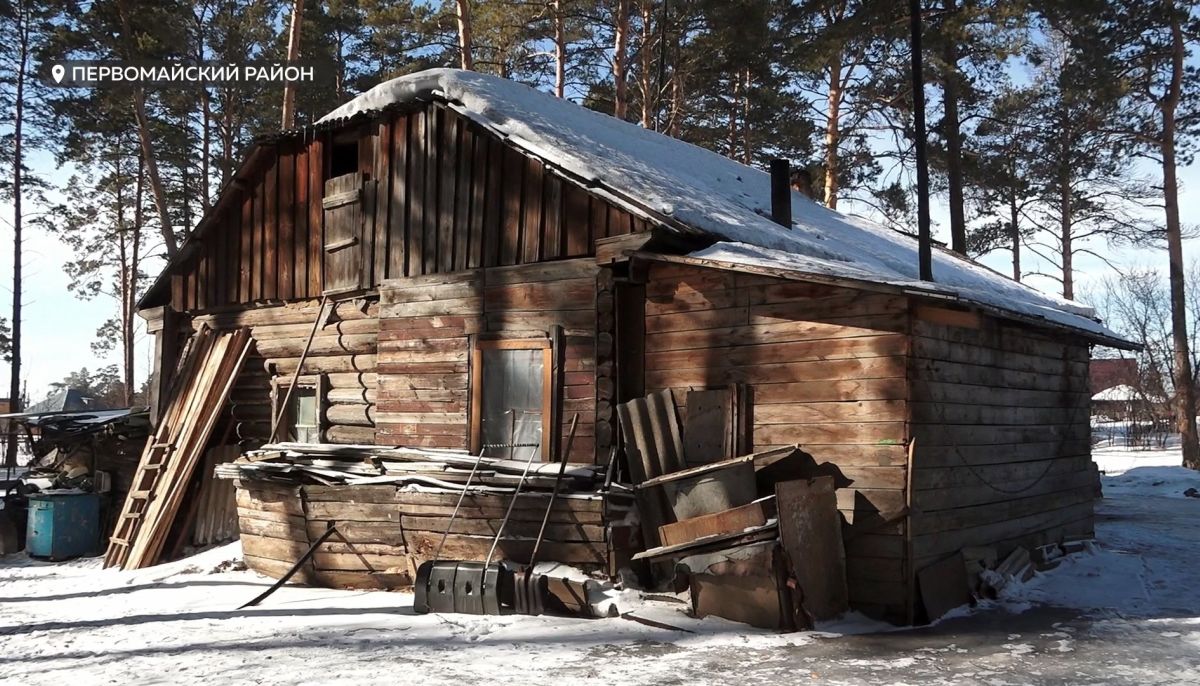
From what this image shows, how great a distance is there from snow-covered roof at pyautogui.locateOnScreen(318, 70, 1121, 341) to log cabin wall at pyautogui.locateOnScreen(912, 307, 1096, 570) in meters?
0.49

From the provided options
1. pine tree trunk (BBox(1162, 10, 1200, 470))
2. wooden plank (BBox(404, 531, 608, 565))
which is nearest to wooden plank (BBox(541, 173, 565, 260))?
wooden plank (BBox(404, 531, 608, 565))

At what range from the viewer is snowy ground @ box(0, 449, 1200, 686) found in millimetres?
6547

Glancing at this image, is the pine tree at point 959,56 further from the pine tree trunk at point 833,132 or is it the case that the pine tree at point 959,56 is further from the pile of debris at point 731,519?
the pile of debris at point 731,519

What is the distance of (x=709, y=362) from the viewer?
9.15 m

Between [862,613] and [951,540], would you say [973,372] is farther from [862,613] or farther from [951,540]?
[862,613]

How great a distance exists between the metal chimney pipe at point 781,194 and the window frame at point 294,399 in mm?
6644

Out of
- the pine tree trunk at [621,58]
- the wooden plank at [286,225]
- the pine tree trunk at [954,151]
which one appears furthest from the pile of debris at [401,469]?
the pine tree trunk at [954,151]

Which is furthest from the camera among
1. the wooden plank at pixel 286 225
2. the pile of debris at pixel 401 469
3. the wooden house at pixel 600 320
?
the wooden plank at pixel 286 225

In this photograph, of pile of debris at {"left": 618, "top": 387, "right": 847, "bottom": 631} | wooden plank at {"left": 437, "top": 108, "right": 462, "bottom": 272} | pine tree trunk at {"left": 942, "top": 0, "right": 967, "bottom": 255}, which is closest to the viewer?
pile of debris at {"left": 618, "top": 387, "right": 847, "bottom": 631}

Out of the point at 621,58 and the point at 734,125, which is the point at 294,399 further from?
the point at 734,125

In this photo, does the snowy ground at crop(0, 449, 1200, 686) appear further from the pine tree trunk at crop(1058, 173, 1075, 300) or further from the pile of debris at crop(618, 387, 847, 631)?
the pine tree trunk at crop(1058, 173, 1075, 300)

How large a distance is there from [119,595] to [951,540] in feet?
30.7

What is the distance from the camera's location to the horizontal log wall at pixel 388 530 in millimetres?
9289

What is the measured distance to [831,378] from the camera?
8.31 meters
